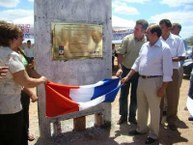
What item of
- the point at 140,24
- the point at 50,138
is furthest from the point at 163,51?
the point at 50,138

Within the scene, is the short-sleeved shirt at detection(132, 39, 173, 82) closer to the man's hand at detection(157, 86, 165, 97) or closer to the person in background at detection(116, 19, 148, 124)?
the man's hand at detection(157, 86, 165, 97)

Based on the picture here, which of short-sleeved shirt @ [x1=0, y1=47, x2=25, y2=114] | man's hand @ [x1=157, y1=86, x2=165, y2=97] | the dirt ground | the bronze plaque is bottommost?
the dirt ground

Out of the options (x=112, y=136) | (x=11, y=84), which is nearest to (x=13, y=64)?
(x=11, y=84)

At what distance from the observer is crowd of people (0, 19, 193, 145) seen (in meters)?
3.53

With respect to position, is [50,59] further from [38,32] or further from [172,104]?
[172,104]

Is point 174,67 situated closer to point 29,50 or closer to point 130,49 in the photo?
point 130,49

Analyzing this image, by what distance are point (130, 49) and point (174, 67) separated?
995mm

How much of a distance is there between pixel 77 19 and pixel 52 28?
57cm

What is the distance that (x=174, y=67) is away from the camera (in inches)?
254

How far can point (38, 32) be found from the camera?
520 centimetres

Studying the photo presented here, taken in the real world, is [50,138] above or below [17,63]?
below

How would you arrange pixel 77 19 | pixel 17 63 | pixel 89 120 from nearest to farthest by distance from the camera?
pixel 17 63
pixel 77 19
pixel 89 120

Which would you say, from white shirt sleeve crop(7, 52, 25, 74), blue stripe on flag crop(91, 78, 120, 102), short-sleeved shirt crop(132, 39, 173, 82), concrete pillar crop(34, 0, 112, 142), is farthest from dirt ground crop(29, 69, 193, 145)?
white shirt sleeve crop(7, 52, 25, 74)

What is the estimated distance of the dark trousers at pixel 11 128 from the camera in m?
3.67
